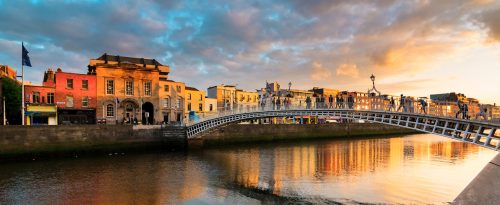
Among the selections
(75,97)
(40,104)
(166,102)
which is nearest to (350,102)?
(166,102)

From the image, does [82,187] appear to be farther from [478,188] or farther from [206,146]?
[206,146]

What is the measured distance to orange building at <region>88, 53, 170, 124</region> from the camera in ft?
145

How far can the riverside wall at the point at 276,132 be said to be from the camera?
4597 cm

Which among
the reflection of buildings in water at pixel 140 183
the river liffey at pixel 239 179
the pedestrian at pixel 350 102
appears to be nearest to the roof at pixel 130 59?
the river liffey at pixel 239 179

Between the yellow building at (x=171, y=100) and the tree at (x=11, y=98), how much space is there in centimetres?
1734

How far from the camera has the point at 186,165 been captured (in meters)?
28.4

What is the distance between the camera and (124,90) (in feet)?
149

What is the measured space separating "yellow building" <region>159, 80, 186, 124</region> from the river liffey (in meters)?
17.7

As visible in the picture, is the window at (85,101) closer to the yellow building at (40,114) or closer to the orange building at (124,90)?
the orange building at (124,90)

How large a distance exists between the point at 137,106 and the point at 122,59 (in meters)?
8.30

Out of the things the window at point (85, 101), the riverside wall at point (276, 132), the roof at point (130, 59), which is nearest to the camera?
the window at point (85, 101)

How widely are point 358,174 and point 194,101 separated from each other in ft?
132

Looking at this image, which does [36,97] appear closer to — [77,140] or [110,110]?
[110,110]

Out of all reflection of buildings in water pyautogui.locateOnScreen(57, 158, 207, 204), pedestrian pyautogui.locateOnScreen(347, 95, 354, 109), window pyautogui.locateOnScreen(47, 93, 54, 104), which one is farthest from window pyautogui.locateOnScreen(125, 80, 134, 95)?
pedestrian pyautogui.locateOnScreen(347, 95, 354, 109)
